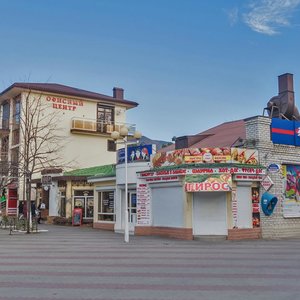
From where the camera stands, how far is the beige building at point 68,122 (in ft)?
140

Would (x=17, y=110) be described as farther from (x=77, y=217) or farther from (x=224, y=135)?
(x=224, y=135)

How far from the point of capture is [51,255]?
47.4ft

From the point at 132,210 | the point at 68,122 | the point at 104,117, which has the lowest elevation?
the point at 132,210

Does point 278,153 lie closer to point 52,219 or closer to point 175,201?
point 175,201

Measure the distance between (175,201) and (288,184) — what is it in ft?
20.2

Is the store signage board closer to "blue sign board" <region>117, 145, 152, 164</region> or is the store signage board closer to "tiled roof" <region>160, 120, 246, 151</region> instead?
"tiled roof" <region>160, 120, 246, 151</region>

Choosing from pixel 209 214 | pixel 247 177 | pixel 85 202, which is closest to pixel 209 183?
pixel 209 214

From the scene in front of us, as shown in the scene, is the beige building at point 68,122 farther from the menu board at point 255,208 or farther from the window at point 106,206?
the menu board at point 255,208

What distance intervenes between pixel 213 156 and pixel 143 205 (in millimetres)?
4791

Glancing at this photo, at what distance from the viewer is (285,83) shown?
2634 cm

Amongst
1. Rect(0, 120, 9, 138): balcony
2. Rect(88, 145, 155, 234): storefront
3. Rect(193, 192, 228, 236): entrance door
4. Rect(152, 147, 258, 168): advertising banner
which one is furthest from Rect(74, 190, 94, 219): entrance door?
Rect(0, 120, 9, 138): balcony

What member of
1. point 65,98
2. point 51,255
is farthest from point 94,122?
point 51,255

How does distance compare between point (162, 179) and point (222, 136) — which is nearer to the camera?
point (162, 179)

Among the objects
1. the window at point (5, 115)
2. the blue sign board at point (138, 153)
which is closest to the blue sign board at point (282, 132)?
the blue sign board at point (138, 153)
